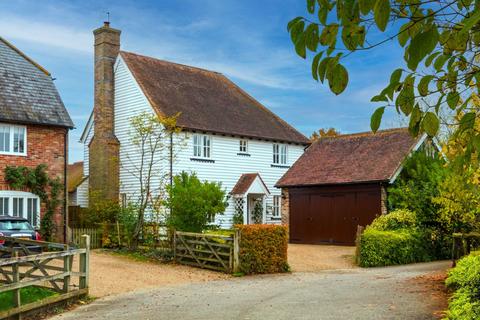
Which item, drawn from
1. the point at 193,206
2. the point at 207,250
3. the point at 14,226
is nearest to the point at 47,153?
the point at 14,226

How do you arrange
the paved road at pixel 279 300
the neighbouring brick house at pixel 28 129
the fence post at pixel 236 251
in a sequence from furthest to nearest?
the neighbouring brick house at pixel 28 129 < the fence post at pixel 236 251 < the paved road at pixel 279 300

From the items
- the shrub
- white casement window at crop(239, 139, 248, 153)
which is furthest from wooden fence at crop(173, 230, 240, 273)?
white casement window at crop(239, 139, 248, 153)

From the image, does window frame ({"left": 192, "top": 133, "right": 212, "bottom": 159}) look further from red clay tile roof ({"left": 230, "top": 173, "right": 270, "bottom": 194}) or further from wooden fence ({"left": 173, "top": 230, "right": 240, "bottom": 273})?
wooden fence ({"left": 173, "top": 230, "right": 240, "bottom": 273})

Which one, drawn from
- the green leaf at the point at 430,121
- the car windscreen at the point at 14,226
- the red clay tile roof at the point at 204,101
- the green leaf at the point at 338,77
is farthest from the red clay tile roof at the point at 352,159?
the green leaf at the point at 338,77

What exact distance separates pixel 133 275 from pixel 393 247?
9.48 m

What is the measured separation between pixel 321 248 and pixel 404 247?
613 centimetres

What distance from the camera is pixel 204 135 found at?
33.4 meters

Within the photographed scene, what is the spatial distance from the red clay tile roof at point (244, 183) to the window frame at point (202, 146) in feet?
7.84

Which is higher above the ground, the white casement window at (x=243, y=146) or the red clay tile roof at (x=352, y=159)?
the white casement window at (x=243, y=146)

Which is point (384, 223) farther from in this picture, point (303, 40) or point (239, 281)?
point (303, 40)

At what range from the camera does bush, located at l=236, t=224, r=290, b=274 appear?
19734mm

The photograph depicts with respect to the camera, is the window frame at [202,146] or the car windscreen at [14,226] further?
the window frame at [202,146]

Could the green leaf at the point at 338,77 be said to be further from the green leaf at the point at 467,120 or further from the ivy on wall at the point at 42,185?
the ivy on wall at the point at 42,185

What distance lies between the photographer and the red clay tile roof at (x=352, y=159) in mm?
29047
